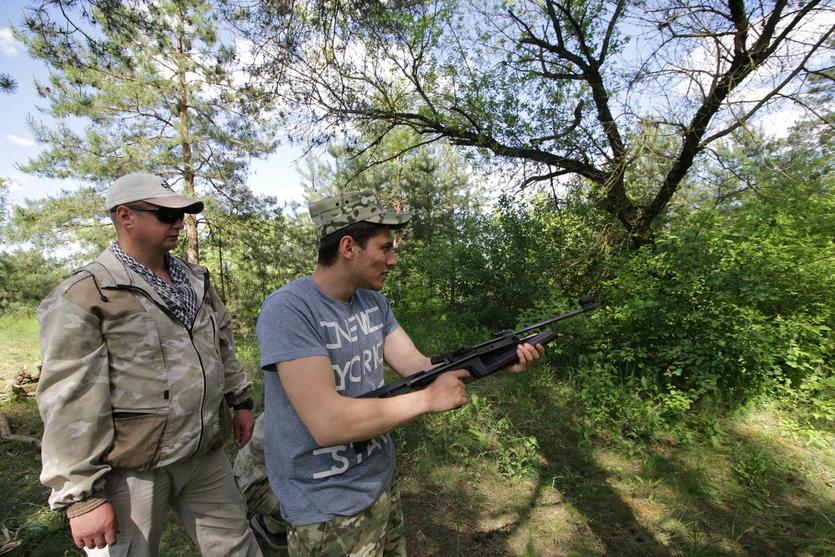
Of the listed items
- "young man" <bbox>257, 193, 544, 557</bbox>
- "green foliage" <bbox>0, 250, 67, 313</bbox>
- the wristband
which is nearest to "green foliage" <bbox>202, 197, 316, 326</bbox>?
"green foliage" <bbox>0, 250, 67, 313</bbox>

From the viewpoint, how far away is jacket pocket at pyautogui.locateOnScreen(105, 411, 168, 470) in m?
1.60

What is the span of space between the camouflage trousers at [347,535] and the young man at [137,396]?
75 cm

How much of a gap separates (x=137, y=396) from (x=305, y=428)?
834 mm

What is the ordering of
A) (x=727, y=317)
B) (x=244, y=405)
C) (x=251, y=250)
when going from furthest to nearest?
(x=251, y=250)
(x=727, y=317)
(x=244, y=405)

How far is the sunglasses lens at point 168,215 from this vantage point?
1.87m

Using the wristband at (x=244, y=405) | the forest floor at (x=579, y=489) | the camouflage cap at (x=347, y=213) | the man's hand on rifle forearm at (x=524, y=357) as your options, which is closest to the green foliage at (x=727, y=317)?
the forest floor at (x=579, y=489)

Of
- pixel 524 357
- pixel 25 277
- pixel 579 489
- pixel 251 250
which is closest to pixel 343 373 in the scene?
pixel 524 357

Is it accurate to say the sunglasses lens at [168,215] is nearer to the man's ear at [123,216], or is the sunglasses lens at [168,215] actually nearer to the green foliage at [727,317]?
the man's ear at [123,216]

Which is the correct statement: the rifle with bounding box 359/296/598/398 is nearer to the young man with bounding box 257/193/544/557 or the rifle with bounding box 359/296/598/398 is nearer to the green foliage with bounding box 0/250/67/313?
the young man with bounding box 257/193/544/557

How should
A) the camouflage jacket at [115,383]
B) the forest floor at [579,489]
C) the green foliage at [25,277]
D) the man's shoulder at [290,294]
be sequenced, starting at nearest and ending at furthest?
the man's shoulder at [290,294], the camouflage jacket at [115,383], the forest floor at [579,489], the green foliage at [25,277]

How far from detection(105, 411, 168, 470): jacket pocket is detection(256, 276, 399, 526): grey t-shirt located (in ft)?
1.89

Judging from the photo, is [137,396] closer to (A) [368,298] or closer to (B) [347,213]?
(A) [368,298]

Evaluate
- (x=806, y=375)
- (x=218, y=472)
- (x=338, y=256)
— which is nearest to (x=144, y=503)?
(x=218, y=472)

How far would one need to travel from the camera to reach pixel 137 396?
1661 millimetres
